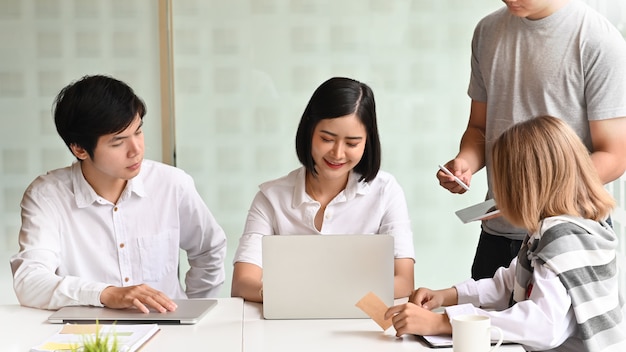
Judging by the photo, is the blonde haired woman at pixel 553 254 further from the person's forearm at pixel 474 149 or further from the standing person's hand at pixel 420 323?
the person's forearm at pixel 474 149

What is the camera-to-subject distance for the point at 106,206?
2.67m

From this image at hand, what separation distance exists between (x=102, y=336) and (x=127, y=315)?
0.20 m

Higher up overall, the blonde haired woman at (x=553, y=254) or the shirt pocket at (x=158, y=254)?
the blonde haired woman at (x=553, y=254)

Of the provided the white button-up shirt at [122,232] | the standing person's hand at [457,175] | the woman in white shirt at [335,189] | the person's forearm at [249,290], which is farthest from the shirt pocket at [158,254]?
the standing person's hand at [457,175]

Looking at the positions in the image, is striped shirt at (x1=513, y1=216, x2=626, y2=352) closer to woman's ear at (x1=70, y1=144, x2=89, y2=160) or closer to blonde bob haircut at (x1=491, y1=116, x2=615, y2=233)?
blonde bob haircut at (x1=491, y1=116, x2=615, y2=233)

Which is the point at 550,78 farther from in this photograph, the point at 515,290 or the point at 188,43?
the point at 188,43

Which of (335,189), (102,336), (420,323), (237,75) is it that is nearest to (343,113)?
(335,189)

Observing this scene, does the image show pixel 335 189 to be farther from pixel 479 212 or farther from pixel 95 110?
pixel 95 110

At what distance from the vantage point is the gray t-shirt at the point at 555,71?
2543mm

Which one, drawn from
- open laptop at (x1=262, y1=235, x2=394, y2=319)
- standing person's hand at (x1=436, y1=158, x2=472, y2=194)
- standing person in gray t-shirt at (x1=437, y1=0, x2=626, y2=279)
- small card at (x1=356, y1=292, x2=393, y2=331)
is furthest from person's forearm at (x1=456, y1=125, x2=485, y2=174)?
small card at (x1=356, y1=292, x2=393, y2=331)

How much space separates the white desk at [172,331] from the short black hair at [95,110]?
54 centimetres

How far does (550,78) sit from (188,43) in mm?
1635

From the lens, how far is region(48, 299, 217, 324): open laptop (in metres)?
2.11

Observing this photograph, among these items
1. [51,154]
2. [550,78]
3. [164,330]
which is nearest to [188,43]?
[51,154]
